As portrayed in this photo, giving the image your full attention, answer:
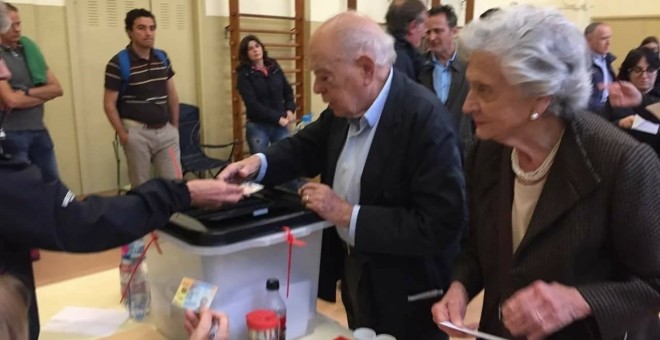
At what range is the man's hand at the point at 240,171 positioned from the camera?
1607 millimetres

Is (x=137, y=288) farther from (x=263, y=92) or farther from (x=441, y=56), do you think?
(x=263, y=92)

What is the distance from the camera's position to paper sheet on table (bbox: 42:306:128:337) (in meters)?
1.49

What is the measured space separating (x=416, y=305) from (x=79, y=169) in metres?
4.06

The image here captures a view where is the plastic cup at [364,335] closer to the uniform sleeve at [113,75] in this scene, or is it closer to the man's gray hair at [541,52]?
the man's gray hair at [541,52]

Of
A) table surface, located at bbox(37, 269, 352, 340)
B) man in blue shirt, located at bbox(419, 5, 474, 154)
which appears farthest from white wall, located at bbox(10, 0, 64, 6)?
table surface, located at bbox(37, 269, 352, 340)

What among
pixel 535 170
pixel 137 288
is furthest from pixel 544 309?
pixel 137 288

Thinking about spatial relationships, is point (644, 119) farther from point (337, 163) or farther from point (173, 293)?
point (173, 293)

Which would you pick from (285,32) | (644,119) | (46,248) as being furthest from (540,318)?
(285,32)

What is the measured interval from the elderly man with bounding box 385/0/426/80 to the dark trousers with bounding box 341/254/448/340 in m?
1.85

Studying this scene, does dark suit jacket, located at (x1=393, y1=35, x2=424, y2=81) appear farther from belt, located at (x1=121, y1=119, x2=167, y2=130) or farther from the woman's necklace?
the woman's necklace

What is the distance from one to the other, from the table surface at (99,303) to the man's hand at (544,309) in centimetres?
46

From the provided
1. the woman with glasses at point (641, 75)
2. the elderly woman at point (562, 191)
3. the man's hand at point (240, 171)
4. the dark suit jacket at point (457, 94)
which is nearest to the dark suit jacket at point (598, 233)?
the elderly woman at point (562, 191)

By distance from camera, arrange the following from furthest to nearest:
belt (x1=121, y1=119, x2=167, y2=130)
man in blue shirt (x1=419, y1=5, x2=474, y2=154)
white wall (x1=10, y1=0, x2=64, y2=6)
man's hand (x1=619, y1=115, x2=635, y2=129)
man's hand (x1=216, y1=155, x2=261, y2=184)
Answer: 1. white wall (x1=10, y1=0, x2=64, y2=6)
2. belt (x1=121, y1=119, x2=167, y2=130)
3. man in blue shirt (x1=419, y1=5, x2=474, y2=154)
4. man's hand (x1=619, y1=115, x2=635, y2=129)
5. man's hand (x1=216, y1=155, x2=261, y2=184)

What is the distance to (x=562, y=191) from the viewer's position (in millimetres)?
1121
